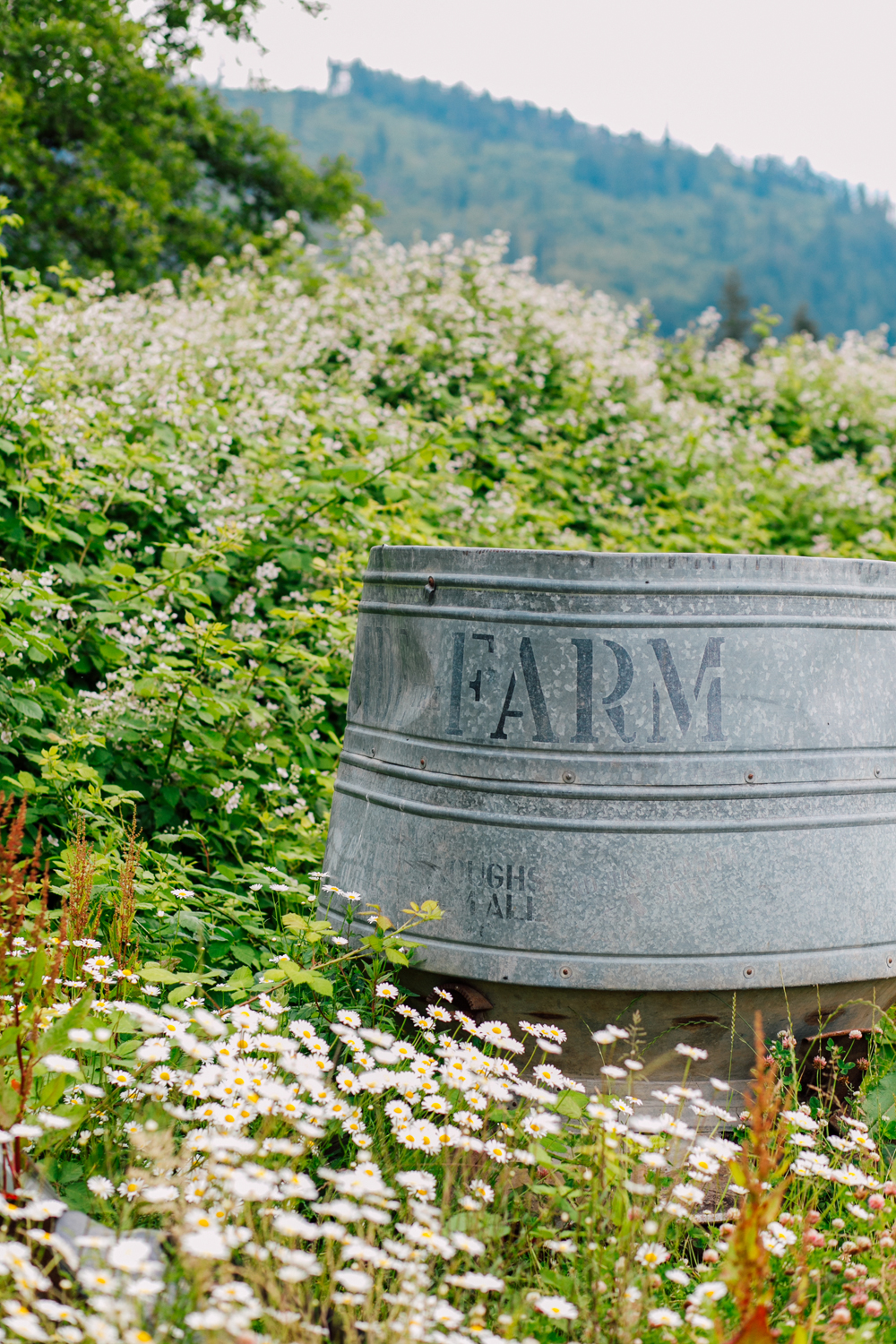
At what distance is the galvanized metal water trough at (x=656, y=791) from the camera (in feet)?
6.16

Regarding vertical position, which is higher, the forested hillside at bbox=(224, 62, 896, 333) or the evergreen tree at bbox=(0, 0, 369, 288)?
the forested hillside at bbox=(224, 62, 896, 333)

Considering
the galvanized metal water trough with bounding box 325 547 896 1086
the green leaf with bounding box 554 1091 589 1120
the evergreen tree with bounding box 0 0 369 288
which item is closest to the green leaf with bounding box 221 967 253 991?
the galvanized metal water trough with bounding box 325 547 896 1086

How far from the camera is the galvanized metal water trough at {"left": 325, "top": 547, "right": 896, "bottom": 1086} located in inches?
74.0

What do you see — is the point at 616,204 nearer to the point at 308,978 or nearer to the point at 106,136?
the point at 106,136

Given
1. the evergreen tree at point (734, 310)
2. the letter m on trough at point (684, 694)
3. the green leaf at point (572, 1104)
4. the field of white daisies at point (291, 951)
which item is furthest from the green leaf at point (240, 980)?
the evergreen tree at point (734, 310)

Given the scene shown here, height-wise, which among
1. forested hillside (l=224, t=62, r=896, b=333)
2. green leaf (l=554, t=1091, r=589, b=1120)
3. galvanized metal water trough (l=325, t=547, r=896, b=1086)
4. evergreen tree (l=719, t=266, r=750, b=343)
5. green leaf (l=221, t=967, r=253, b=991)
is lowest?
green leaf (l=554, t=1091, r=589, b=1120)

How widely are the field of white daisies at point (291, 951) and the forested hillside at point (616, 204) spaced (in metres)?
90.7

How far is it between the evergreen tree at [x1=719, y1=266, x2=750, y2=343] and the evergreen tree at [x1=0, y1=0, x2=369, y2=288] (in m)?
39.6

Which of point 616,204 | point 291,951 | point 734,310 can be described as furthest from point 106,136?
point 616,204

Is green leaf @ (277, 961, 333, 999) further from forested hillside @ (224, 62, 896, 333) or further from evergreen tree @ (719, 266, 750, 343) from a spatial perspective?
forested hillside @ (224, 62, 896, 333)

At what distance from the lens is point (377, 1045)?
190cm

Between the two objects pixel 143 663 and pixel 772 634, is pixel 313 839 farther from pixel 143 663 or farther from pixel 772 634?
pixel 772 634

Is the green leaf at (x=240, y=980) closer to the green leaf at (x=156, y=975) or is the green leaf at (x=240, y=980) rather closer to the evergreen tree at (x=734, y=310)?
the green leaf at (x=156, y=975)

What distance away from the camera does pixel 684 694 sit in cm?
189
